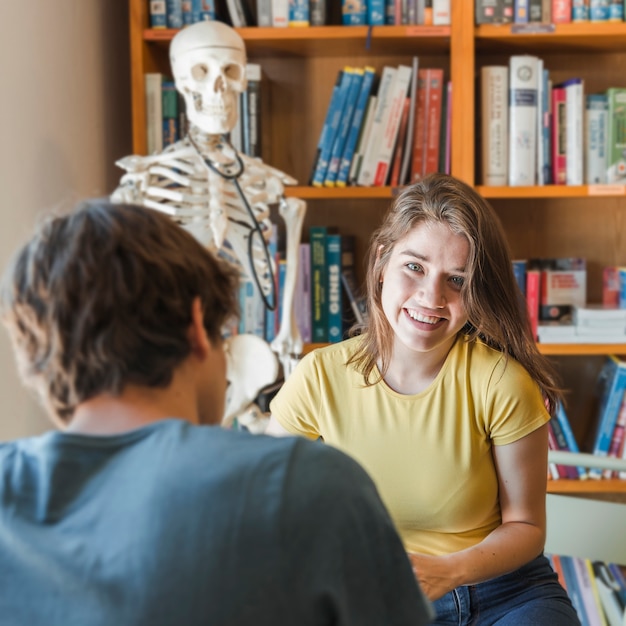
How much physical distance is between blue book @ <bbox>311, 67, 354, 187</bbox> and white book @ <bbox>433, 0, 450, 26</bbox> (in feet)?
0.83

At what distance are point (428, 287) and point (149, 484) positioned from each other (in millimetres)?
768

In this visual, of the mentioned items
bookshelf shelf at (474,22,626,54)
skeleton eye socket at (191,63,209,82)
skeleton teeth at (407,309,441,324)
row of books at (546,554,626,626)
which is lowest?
row of books at (546,554,626,626)

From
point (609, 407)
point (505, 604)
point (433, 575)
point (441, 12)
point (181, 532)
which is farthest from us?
point (609, 407)

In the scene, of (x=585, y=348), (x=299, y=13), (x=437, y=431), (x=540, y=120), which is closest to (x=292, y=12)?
(x=299, y=13)

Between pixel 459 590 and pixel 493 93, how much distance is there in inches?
57.3

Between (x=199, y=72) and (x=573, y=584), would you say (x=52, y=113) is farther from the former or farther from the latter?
Answer: (x=573, y=584)

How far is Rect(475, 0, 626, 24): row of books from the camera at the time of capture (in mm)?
2244

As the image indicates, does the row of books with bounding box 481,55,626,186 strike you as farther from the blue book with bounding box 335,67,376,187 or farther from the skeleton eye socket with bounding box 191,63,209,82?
the skeleton eye socket with bounding box 191,63,209,82

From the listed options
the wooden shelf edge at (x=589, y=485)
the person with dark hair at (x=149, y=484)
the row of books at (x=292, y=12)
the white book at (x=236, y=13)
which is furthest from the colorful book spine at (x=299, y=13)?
the person with dark hair at (x=149, y=484)

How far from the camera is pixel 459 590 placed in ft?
4.13

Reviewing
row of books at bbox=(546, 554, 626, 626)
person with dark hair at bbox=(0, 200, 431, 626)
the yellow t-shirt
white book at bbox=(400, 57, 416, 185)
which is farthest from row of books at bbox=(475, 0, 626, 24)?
person with dark hair at bbox=(0, 200, 431, 626)

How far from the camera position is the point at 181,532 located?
2.02 ft

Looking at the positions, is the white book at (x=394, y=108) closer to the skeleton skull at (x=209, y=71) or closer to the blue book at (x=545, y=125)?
the blue book at (x=545, y=125)

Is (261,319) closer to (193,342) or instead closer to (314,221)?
(314,221)
